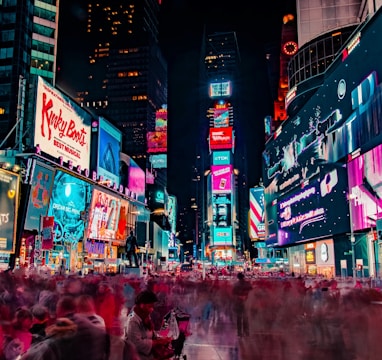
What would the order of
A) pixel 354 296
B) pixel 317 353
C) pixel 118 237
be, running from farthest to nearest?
pixel 118 237 → pixel 354 296 → pixel 317 353

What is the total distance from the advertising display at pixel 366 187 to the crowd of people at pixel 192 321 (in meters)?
30.4

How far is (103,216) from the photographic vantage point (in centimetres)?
6894

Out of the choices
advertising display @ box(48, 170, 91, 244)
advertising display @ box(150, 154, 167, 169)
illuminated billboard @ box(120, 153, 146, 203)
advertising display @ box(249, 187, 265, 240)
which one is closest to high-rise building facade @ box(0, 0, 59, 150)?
advertising display @ box(48, 170, 91, 244)

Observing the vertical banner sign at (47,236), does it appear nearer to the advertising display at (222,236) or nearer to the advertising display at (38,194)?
the advertising display at (38,194)

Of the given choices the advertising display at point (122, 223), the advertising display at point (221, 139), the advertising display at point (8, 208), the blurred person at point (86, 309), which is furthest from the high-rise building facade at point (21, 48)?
the advertising display at point (221, 139)

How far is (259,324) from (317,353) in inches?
134

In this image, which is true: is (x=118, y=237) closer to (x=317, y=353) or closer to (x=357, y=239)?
(x=357, y=239)

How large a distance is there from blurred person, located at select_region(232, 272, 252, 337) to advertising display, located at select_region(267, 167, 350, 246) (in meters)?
42.6

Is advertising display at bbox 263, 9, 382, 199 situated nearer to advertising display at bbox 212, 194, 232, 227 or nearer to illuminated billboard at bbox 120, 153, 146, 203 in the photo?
illuminated billboard at bbox 120, 153, 146, 203

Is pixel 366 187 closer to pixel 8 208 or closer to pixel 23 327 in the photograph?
pixel 8 208

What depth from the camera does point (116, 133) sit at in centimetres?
7906

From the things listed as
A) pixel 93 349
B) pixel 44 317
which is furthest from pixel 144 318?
pixel 93 349

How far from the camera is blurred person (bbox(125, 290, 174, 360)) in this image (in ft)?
17.7

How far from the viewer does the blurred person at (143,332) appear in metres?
5.40
